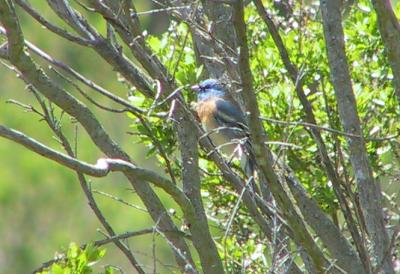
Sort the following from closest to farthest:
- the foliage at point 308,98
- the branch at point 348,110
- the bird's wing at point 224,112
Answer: the branch at point 348,110 → the foliage at point 308,98 → the bird's wing at point 224,112

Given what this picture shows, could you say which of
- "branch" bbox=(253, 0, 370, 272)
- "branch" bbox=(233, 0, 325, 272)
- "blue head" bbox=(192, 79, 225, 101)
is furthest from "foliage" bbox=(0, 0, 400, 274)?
"branch" bbox=(233, 0, 325, 272)

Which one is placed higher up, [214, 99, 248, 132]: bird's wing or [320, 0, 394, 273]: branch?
[214, 99, 248, 132]: bird's wing

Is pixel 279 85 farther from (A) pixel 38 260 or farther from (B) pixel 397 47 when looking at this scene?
(A) pixel 38 260

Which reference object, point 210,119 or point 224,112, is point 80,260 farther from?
point 210,119

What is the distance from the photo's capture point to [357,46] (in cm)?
366

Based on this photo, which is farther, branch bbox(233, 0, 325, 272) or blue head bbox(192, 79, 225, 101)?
blue head bbox(192, 79, 225, 101)

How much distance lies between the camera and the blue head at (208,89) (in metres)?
3.79

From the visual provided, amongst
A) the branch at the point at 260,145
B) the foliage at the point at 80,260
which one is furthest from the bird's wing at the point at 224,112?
the branch at the point at 260,145

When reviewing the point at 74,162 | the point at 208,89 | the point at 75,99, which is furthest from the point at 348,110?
the point at 208,89

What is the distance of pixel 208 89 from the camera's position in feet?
14.0

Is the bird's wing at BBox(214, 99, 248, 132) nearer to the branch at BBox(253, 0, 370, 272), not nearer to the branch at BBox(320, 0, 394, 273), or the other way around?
the branch at BBox(253, 0, 370, 272)

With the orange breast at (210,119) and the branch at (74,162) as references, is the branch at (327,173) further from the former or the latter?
the orange breast at (210,119)

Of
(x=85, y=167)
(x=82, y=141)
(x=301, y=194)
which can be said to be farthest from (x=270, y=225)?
(x=82, y=141)

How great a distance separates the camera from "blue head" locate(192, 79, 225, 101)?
379cm
